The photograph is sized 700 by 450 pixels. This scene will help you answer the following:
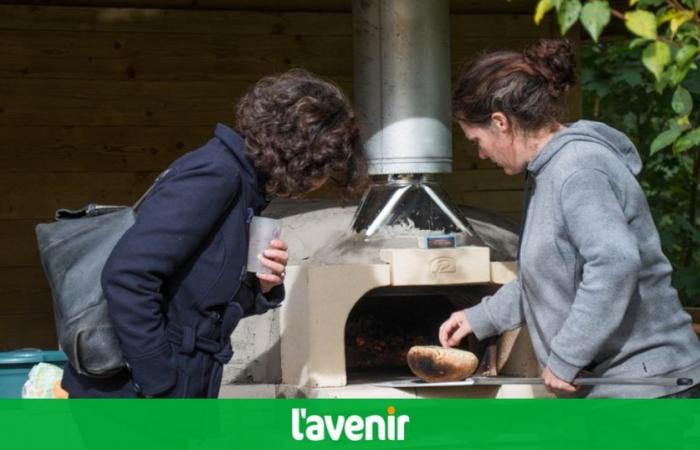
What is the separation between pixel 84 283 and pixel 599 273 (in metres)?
1.15

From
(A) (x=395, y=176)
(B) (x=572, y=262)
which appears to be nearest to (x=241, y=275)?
(B) (x=572, y=262)

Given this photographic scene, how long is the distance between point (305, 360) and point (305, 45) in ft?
8.12

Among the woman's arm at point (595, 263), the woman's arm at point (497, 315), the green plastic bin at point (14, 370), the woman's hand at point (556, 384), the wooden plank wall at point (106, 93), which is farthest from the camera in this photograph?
the wooden plank wall at point (106, 93)

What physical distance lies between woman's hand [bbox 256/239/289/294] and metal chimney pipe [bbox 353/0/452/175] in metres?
1.89

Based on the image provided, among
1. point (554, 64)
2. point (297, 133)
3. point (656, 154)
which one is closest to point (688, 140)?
point (554, 64)

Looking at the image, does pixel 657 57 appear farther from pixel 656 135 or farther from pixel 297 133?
pixel 656 135

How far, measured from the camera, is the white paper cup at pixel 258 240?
3.01 m

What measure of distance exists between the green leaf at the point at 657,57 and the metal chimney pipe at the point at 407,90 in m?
2.51

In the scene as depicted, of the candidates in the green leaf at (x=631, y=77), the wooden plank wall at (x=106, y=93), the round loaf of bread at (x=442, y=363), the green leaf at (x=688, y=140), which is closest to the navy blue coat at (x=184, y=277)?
the green leaf at (x=688, y=140)

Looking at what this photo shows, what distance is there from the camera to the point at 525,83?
3068mm

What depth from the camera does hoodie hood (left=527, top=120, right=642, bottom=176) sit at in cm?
296

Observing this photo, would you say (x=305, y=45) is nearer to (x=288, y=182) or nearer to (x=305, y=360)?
(x=305, y=360)

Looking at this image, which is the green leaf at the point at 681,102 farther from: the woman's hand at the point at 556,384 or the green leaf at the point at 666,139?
the woman's hand at the point at 556,384

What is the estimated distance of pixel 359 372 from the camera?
530 centimetres
